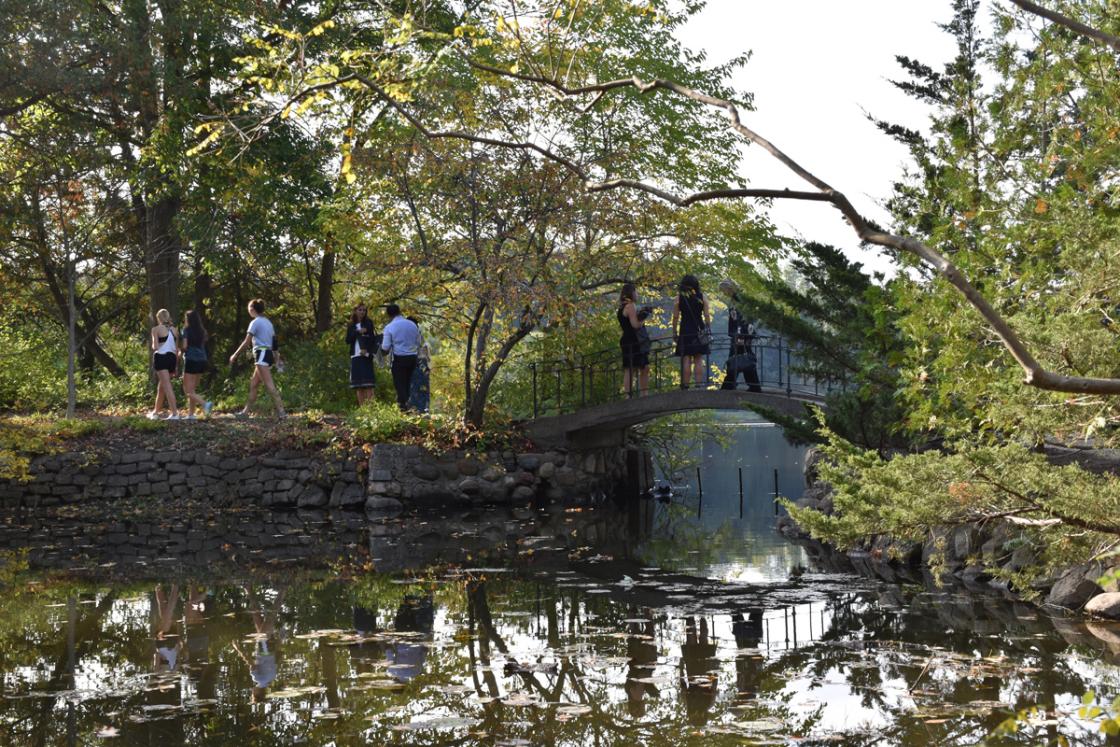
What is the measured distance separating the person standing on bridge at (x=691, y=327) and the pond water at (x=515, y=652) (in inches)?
207

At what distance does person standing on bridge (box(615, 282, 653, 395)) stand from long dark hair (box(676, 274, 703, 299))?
35.6 inches

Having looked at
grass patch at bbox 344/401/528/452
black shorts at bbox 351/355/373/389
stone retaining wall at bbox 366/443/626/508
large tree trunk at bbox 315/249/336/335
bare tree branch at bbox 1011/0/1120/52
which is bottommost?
stone retaining wall at bbox 366/443/626/508

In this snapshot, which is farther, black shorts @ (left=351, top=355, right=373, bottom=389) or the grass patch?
black shorts @ (left=351, top=355, right=373, bottom=389)

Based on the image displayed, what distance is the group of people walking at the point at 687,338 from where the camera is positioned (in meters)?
16.8

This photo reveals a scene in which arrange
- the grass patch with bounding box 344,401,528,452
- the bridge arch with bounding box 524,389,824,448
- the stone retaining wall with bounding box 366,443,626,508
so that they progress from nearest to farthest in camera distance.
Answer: the bridge arch with bounding box 524,389,824,448 → the stone retaining wall with bounding box 366,443,626,508 → the grass patch with bounding box 344,401,528,452

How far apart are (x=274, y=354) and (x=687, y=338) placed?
247 inches

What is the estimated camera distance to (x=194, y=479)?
1744cm

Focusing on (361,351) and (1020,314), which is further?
(361,351)

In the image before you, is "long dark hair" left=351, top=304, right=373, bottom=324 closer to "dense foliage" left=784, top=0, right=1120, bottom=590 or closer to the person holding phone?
the person holding phone

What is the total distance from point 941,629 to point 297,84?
508 centimetres

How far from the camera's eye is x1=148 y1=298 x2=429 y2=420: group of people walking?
17.5 metres

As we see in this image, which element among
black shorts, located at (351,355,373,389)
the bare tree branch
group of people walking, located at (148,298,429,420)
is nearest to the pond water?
the bare tree branch

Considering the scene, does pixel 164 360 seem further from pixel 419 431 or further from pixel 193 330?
pixel 419 431

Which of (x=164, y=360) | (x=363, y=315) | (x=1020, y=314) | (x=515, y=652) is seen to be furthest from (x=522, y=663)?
(x=164, y=360)
